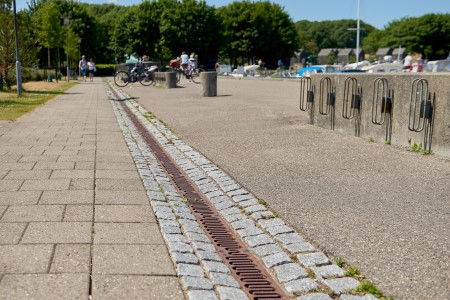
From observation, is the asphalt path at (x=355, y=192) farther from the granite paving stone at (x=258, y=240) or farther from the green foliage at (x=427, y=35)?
the green foliage at (x=427, y=35)

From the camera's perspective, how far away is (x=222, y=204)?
534 cm

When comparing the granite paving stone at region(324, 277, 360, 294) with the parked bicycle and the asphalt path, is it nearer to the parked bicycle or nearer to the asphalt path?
the asphalt path

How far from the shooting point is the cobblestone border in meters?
3.24

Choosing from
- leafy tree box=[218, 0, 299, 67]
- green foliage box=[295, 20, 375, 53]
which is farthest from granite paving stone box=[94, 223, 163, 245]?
green foliage box=[295, 20, 375, 53]

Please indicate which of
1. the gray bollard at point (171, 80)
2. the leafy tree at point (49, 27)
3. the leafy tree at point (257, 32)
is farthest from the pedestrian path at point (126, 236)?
the leafy tree at point (257, 32)

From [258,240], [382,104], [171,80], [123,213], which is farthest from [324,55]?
[258,240]

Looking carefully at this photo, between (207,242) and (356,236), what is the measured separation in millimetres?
1146

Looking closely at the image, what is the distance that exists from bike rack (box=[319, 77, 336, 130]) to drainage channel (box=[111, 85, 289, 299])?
180 inches

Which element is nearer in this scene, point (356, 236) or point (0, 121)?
point (356, 236)

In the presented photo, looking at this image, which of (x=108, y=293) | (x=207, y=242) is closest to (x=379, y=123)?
(x=207, y=242)

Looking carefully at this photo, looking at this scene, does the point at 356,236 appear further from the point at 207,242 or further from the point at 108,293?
the point at 108,293

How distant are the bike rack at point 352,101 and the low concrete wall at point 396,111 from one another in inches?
1.3

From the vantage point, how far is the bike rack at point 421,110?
24.6 ft

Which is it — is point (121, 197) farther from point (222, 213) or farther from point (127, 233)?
point (127, 233)
